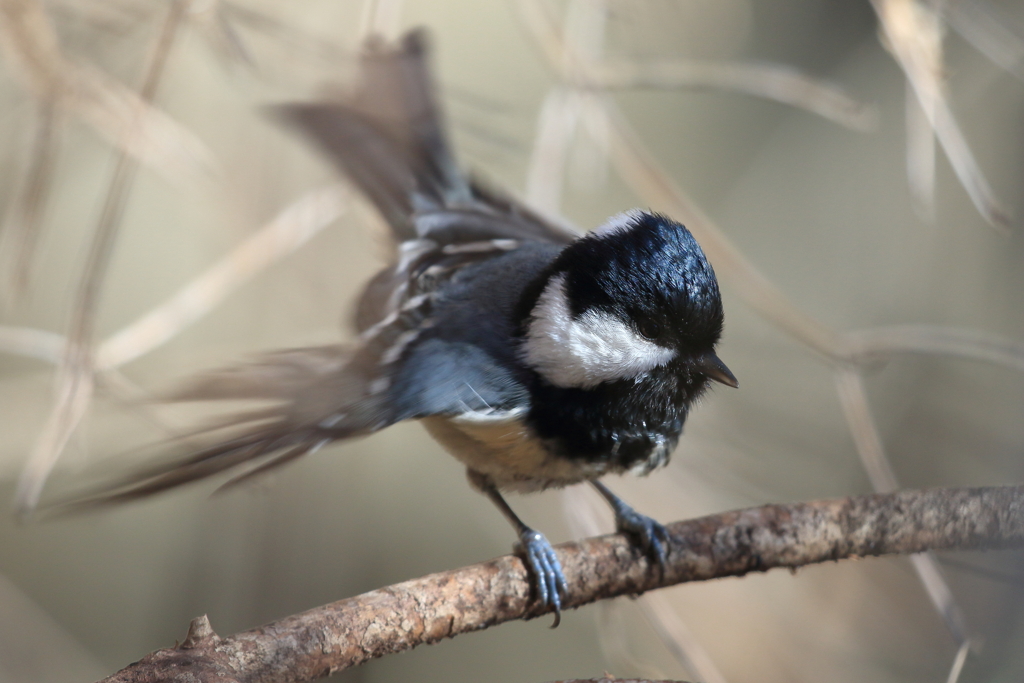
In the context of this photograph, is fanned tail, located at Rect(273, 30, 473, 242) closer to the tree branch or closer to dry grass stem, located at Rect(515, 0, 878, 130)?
dry grass stem, located at Rect(515, 0, 878, 130)

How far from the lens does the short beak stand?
0.67 m

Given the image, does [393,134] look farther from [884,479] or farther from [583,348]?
[884,479]

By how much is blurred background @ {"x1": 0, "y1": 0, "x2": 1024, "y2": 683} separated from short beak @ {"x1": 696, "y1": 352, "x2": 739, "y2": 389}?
0.25m

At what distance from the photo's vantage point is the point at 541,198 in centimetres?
110

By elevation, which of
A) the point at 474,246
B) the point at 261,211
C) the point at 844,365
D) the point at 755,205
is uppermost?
the point at 261,211

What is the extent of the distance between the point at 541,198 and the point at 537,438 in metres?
0.47

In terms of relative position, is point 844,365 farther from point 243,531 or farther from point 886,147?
point 243,531

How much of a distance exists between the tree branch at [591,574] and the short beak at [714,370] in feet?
0.41

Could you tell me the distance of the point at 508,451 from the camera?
0.75 meters

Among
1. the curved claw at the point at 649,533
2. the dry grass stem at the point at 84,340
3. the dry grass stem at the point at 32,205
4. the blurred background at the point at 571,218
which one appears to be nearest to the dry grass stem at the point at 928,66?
the blurred background at the point at 571,218

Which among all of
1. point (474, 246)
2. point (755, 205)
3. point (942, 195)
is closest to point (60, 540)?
point (474, 246)

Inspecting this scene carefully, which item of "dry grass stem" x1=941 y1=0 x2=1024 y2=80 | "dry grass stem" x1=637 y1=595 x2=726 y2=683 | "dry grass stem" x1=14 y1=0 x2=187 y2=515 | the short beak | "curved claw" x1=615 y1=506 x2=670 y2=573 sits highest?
"dry grass stem" x1=14 y1=0 x2=187 y2=515

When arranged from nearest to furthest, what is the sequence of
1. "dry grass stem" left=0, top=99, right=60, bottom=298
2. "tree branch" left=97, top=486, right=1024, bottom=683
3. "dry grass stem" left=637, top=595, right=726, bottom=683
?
"tree branch" left=97, top=486, right=1024, bottom=683, "dry grass stem" left=637, top=595, right=726, bottom=683, "dry grass stem" left=0, top=99, right=60, bottom=298

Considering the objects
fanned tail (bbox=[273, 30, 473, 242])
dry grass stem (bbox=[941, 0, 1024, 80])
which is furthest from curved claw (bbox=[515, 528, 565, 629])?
dry grass stem (bbox=[941, 0, 1024, 80])
